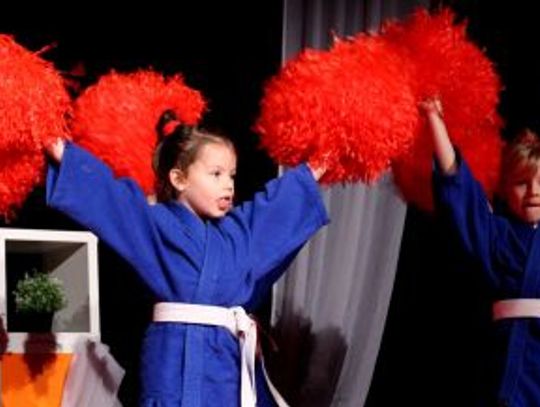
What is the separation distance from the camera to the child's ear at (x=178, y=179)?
72.0 inches

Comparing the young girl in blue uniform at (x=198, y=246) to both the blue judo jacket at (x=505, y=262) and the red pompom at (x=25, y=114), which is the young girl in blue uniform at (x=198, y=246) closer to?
the red pompom at (x=25, y=114)

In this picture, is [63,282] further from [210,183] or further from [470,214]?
[470,214]

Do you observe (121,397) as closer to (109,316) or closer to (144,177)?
(109,316)

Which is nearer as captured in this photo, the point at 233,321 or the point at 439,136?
the point at 233,321

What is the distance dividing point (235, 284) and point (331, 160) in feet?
0.90

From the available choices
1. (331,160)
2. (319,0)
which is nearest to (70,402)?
(331,160)

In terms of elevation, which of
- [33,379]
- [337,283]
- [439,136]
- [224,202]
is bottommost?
[33,379]

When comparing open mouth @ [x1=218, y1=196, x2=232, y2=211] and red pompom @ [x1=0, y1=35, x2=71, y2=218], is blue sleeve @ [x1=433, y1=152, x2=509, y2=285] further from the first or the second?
red pompom @ [x1=0, y1=35, x2=71, y2=218]

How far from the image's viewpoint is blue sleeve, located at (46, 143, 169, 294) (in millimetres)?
1659

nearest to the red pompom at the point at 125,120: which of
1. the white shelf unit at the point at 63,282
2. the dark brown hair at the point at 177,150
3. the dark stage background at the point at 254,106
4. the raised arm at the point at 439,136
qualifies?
the dark brown hair at the point at 177,150

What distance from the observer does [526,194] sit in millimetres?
1931

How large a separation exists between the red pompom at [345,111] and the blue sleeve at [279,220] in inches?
1.9

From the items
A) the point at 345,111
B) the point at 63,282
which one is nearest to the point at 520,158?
the point at 345,111

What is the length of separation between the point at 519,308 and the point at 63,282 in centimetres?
91
